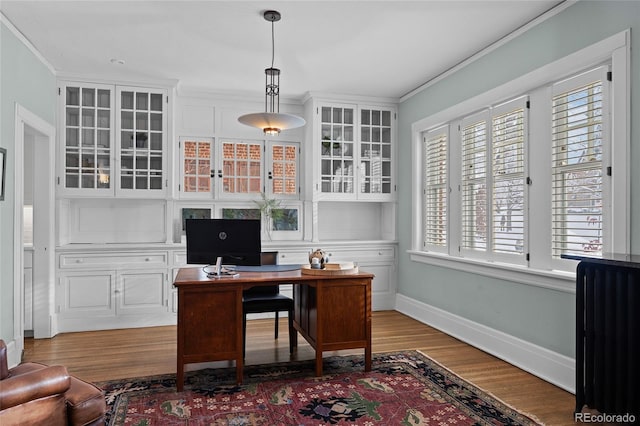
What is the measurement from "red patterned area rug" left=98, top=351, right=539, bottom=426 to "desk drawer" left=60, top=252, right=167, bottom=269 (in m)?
1.88

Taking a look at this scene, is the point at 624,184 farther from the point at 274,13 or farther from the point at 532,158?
the point at 274,13

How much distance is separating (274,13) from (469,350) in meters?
3.35

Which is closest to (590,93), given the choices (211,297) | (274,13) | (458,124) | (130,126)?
(458,124)

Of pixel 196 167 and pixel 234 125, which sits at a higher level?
pixel 234 125

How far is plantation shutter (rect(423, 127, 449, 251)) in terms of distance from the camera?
495cm

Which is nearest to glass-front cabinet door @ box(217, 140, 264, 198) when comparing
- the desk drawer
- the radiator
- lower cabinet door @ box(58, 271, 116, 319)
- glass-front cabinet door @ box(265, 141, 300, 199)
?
glass-front cabinet door @ box(265, 141, 300, 199)

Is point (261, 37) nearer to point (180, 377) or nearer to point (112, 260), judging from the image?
point (180, 377)

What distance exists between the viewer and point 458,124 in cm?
463

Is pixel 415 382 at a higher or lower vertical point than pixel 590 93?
lower

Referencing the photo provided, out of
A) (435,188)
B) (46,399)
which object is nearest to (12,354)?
(46,399)

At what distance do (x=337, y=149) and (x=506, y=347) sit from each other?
3.07 metres

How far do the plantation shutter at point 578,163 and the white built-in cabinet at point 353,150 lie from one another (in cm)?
266

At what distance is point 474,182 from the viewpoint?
4379mm

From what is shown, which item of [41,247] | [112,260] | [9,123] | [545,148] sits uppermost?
[9,123]
